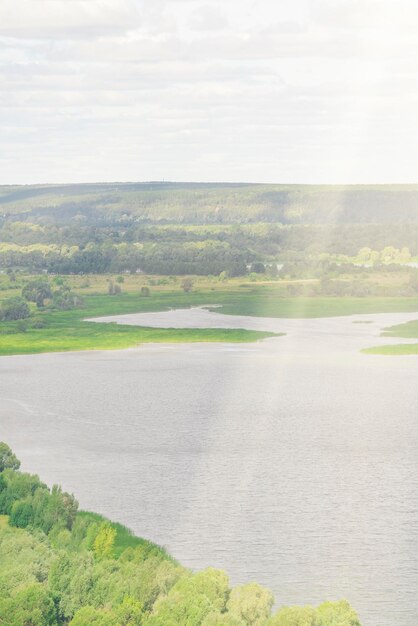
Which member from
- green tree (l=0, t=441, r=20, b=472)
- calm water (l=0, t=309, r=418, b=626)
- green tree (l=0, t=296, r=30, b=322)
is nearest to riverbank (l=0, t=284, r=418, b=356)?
green tree (l=0, t=296, r=30, b=322)

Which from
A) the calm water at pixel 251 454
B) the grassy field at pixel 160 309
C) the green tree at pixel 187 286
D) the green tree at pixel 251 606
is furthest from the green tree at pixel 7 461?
the green tree at pixel 187 286

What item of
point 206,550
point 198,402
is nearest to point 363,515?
point 206,550

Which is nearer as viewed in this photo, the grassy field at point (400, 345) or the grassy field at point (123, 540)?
the grassy field at point (123, 540)

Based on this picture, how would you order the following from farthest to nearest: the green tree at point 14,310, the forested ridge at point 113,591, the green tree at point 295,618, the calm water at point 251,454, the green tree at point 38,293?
the green tree at point 38,293 < the green tree at point 14,310 < the calm water at point 251,454 < the forested ridge at point 113,591 < the green tree at point 295,618

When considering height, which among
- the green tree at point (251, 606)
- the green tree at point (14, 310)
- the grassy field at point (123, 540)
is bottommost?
the grassy field at point (123, 540)

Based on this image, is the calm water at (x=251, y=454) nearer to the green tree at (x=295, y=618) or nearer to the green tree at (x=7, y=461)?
the green tree at (x=7, y=461)

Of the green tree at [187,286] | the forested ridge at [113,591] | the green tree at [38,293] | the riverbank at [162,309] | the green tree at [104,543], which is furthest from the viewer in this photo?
the green tree at [187,286]

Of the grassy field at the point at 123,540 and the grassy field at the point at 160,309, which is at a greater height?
the grassy field at the point at 160,309
